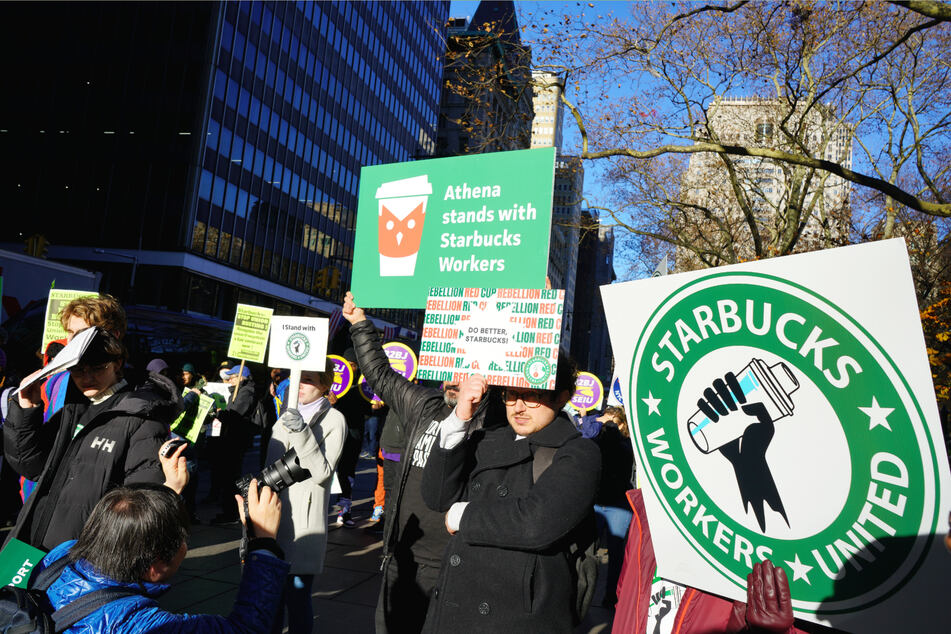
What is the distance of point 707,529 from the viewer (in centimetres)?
160

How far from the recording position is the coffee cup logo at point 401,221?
3361 millimetres

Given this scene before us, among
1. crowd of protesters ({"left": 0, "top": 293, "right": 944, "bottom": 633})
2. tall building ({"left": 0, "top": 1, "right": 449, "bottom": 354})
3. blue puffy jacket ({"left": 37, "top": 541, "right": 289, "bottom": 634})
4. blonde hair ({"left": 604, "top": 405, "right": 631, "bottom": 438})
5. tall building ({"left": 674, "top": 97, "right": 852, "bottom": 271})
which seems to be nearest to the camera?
blue puffy jacket ({"left": 37, "top": 541, "right": 289, "bottom": 634})

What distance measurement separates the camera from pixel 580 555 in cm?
242

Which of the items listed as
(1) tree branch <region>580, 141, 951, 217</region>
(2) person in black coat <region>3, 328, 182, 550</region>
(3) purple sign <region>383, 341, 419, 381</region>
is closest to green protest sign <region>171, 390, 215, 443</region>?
(2) person in black coat <region>3, 328, 182, 550</region>

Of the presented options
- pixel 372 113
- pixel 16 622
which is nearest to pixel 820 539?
pixel 16 622

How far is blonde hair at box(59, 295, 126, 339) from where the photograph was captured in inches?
127

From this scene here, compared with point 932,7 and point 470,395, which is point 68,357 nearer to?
point 470,395

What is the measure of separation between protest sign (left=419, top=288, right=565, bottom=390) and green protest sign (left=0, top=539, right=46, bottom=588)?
1404 millimetres

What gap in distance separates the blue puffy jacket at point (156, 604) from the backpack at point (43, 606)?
2 centimetres

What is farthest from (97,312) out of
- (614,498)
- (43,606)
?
(614,498)

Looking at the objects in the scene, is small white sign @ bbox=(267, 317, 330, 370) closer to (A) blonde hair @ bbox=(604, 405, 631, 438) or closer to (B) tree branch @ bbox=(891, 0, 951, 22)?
(A) blonde hair @ bbox=(604, 405, 631, 438)

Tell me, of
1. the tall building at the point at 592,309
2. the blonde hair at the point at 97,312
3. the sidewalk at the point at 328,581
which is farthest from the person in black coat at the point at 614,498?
the tall building at the point at 592,309

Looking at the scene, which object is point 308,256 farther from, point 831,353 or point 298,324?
point 831,353

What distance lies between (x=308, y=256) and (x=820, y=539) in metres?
44.0
